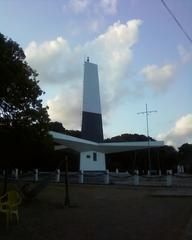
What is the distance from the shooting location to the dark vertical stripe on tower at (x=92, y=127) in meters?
62.0

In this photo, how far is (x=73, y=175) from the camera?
147 feet

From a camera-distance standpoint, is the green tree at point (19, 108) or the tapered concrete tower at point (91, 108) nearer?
the green tree at point (19, 108)

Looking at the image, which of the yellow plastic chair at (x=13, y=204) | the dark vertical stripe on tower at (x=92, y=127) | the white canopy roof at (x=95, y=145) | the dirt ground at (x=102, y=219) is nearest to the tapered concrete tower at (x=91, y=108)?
the dark vertical stripe on tower at (x=92, y=127)

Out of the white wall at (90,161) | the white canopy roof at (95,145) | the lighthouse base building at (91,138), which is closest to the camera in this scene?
the white canopy roof at (95,145)

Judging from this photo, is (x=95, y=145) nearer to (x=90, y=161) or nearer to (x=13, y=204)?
(x=90, y=161)

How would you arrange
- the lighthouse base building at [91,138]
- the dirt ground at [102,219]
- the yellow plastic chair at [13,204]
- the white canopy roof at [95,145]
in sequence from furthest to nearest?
the lighthouse base building at [91,138], the white canopy roof at [95,145], the yellow plastic chair at [13,204], the dirt ground at [102,219]

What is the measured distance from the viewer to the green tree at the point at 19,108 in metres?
19.3

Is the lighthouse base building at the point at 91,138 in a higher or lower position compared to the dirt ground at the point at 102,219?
higher

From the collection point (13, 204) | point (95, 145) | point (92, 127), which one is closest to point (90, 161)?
point (95, 145)

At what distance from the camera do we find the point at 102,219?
15500 millimetres

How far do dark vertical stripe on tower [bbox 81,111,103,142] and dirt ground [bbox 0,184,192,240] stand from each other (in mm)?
38817

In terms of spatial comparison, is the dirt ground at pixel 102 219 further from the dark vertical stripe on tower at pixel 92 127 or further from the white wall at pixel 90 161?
the white wall at pixel 90 161

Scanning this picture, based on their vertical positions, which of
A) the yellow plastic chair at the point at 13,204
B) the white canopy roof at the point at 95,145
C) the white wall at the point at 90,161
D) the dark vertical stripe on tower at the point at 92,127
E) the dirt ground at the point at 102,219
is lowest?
the dirt ground at the point at 102,219

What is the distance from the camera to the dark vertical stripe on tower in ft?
203
